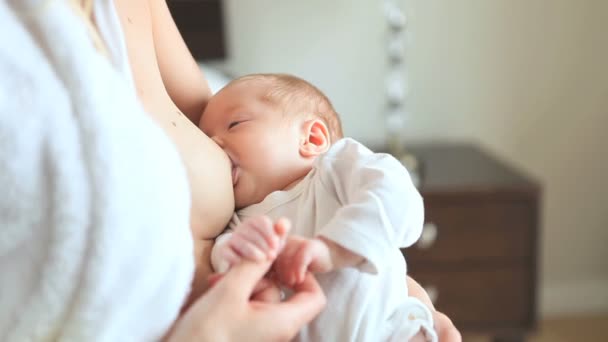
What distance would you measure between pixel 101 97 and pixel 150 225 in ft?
0.25

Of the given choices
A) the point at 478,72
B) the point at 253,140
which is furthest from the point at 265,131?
the point at 478,72

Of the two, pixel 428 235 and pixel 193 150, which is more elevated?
pixel 193 150

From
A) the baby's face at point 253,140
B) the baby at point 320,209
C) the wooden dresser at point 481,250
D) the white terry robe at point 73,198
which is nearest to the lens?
the white terry robe at point 73,198

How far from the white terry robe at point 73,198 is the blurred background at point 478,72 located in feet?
5.33

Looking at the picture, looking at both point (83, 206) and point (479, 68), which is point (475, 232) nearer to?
point (479, 68)

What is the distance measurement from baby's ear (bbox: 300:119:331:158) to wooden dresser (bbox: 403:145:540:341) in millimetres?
1032

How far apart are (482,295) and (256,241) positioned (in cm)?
142

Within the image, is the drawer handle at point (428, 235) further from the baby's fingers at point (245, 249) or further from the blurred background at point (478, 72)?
the baby's fingers at point (245, 249)

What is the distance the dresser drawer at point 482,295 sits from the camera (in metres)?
1.72

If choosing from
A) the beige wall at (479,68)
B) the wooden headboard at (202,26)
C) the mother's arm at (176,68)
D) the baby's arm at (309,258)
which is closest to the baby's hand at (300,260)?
the baby's arm at (309,258)

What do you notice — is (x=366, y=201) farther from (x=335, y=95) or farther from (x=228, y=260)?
(x=335, y=95)

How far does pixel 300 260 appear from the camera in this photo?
444mm

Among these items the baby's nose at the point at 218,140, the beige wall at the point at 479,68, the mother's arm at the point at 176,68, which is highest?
the mother's arm at the point at 176,68

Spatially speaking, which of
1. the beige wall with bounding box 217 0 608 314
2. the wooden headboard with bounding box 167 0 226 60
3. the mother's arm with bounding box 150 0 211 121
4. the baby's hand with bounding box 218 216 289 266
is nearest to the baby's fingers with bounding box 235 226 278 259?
Answer: the baby's hand with bounding box 218 216 289 266
